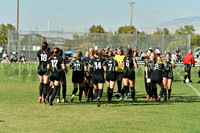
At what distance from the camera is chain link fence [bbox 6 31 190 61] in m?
39.2

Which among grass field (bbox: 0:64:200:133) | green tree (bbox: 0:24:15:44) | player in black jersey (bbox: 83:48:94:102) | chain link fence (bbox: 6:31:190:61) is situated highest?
green tree (bbox: 0:24:15:44)

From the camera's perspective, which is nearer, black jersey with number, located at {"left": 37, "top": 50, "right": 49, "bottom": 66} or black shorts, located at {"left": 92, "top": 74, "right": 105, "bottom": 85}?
black shorts, located at {"left": 92, "top": 74, "right": 105, "bottom": 85}

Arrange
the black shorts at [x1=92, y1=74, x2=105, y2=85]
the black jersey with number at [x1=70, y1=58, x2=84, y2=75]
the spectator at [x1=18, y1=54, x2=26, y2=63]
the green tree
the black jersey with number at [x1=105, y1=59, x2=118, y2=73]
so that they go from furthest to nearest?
the green tree
the spectator at [x1=18, y1=54, x2=26, y2=63]
the black jersey with number at [x1=105, y1=59, x2=118, y2=73]
the black jersey with number at [x1=70, y1=58, x2=84, y2=75]
the black shorts at [x1=92, y1=74, x2=105, y2=85]

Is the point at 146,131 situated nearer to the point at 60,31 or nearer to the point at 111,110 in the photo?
the point at 111,110

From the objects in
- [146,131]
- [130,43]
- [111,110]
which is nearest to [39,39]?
[130,43]

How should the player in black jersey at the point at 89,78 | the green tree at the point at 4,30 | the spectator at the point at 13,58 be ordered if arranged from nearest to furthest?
the player in black jersey at the point at 89,78 → the spectator at the point at 13,58 → the green tree at the point at 4,30

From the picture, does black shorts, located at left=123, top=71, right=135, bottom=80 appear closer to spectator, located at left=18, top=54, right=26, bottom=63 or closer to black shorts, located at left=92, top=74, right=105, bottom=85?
black shorts, located at left=92, top=74, right=105, bottom=85

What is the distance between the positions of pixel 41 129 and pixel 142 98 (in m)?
6.86

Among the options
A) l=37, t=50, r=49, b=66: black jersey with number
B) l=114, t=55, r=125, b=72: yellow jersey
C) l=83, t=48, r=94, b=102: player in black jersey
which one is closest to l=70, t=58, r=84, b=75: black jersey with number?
l=83, t=48, r=94, b=102: player in black jersey

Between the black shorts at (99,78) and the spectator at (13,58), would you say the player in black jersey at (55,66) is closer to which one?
the black shorts at (99,78)

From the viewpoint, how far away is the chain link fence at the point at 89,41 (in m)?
39.2

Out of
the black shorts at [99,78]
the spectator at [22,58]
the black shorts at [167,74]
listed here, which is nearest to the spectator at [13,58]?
the spectator at [22,58]

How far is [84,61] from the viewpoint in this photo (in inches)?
468

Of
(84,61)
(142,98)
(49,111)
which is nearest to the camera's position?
(49,111)
